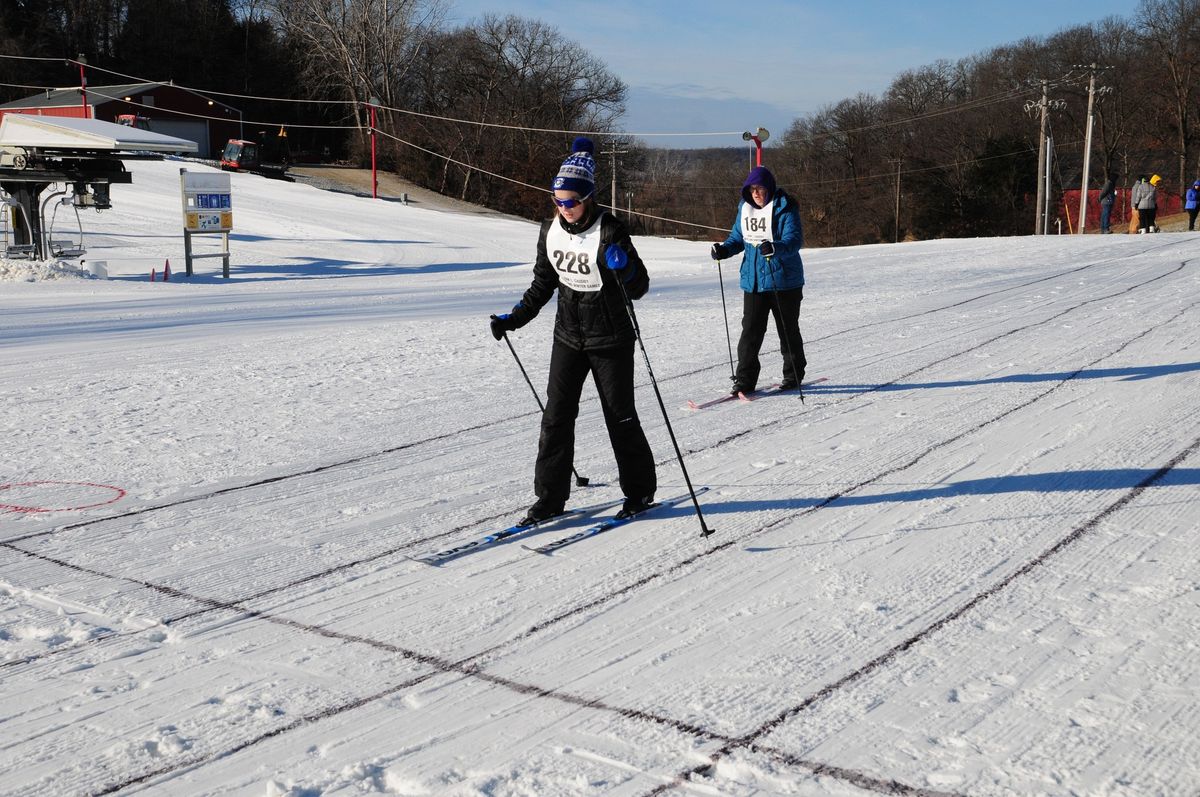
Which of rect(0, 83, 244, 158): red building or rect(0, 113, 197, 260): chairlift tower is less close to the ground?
rect(0, 83, 244, 158): red building

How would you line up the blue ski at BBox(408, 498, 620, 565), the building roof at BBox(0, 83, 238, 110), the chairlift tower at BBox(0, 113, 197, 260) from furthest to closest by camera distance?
the building roof at BBox(0, 83, 238, 110), the chairlift tower at BBox(0, 113, 197, 260), the blue ski at BBox(408, 498, 620, 565)

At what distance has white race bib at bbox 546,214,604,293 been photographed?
5.65 m

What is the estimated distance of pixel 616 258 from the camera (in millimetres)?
5477

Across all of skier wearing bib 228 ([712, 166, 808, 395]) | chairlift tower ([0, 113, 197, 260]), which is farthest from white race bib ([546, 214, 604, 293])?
chairlift tower ([0, 113, 197, 260])

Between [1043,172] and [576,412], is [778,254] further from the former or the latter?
[1043,172]

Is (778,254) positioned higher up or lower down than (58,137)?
lower down

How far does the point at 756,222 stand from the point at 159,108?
177ft

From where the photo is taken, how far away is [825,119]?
83938 millimetres

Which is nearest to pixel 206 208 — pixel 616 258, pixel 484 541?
pixel 484 541

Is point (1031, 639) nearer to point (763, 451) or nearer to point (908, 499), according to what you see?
point (908, 499)

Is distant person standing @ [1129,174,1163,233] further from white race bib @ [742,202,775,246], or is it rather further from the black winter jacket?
the black winter jacket

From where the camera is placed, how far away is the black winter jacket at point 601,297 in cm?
562

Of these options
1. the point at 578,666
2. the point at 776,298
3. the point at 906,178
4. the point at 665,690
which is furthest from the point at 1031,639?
the point at 906,178

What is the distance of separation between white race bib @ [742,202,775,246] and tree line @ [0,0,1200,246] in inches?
1916
